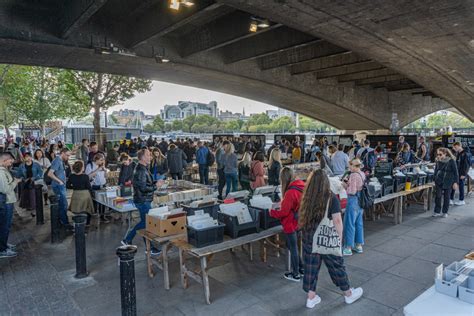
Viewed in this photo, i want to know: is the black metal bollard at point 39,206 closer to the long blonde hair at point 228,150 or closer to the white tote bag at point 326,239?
the long blonde hair at point 228,150

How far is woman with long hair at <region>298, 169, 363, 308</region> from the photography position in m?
3.69

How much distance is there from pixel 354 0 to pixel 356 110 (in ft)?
57.5

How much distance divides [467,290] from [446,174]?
6.46 m

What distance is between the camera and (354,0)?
7477mm

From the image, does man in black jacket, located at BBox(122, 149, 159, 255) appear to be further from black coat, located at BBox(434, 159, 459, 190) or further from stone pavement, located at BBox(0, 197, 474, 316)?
black coat, located at BBox(434, 159, 459, 190)

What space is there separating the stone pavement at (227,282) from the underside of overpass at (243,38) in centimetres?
517

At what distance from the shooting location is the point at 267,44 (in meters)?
12.7

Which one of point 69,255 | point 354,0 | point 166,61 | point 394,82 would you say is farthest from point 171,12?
point 394,82

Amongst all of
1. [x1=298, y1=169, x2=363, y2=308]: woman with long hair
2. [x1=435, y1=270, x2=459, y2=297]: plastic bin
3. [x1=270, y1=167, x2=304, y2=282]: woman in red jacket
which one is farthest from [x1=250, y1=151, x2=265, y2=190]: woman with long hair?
[x1=435, y1=270, x2=459, y2=297]: plastic bin

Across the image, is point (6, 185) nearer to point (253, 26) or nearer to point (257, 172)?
point (257, 172)

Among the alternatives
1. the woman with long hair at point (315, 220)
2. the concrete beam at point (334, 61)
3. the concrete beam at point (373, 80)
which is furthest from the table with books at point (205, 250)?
the concrete beam at point (373, 80)

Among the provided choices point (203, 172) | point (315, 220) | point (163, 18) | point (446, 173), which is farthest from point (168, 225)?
point (203, 172)

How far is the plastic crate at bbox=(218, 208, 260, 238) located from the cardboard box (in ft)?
1.81

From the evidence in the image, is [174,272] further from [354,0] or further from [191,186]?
[354,0]
